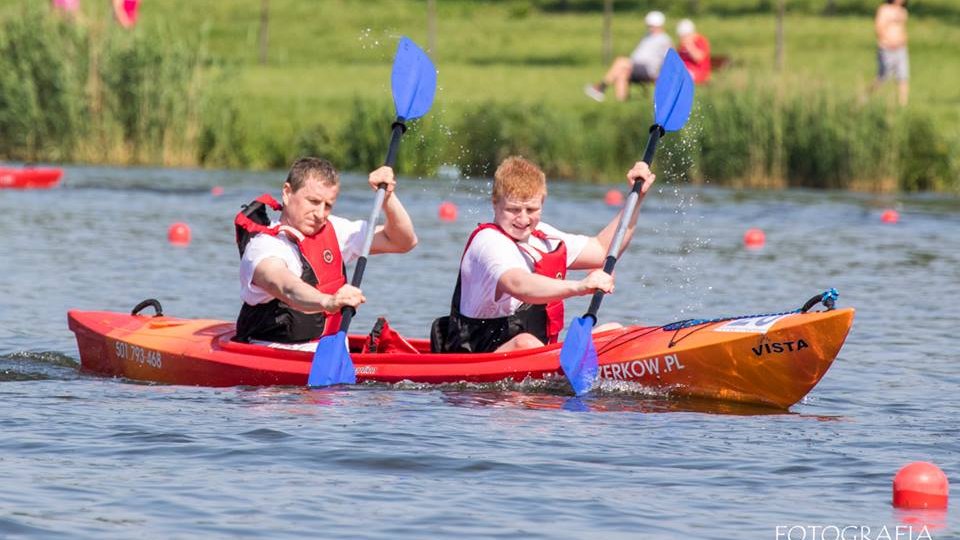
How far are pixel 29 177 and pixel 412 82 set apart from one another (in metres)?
11.9

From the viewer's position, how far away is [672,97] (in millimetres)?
9961

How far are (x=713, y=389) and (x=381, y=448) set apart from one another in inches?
75.7

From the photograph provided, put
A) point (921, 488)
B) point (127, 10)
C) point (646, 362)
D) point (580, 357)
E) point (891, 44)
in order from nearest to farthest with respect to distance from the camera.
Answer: point (921, 488) < point (580, 357) < point (646, 362) < point (891, 44) < point (127, 10)

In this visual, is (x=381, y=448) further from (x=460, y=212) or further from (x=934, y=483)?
(x=460, y=212)

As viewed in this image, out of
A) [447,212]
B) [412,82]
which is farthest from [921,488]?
[447,212]

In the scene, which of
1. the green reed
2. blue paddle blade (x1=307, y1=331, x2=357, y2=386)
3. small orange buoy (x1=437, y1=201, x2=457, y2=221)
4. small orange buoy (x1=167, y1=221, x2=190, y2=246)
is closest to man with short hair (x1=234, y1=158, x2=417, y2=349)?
blue paddle blade (x1=307, y1=331, x2=357, y2=386)

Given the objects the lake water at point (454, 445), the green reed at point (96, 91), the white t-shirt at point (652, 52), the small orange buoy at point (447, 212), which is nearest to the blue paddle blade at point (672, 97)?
the lake water at point (454, 445)

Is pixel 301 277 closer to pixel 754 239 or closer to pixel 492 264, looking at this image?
pixel 492 264

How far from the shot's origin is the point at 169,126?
2395cm

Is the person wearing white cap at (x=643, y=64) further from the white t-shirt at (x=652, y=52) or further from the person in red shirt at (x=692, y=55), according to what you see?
the person in red shirt at (x=692, y=55)

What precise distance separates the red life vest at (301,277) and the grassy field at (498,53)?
13.8 meters

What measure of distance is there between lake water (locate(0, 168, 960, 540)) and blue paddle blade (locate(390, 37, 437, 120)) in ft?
6.21

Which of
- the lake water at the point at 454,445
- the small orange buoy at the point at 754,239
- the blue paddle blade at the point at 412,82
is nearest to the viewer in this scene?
the lake water at the point at 454,445

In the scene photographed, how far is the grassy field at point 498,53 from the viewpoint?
24641 mm
